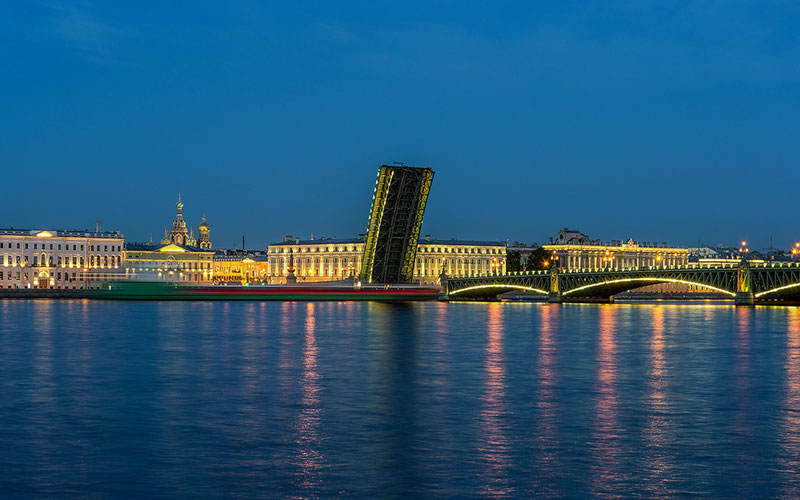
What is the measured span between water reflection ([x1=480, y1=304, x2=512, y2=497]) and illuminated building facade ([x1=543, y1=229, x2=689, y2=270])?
420ft

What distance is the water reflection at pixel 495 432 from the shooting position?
40.0 ft

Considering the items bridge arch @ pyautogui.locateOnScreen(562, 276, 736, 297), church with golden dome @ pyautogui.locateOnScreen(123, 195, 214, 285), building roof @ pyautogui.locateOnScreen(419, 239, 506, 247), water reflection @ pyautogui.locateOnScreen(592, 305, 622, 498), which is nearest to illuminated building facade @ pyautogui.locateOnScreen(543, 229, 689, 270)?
building roof @ pyautogui.locateOnScreen(419, 239, 506, 247)

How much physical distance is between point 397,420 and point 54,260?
380 feet

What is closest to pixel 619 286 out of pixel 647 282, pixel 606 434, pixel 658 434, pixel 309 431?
pixel 647 282

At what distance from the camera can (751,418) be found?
57.6ft

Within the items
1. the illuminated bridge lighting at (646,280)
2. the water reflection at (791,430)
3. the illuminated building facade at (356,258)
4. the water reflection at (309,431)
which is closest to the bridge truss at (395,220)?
the illuminated bridge lighting at (646,280)

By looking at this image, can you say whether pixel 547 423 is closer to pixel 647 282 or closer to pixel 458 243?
pixel 647 282

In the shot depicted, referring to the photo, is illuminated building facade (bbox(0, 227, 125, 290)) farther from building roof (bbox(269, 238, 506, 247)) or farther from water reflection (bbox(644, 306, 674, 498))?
water reflection (bbox(644, 306, 674, 498))

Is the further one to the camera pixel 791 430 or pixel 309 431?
pixel 791 430

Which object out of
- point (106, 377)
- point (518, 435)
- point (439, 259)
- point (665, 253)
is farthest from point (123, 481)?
point (665, 253)

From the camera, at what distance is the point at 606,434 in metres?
15.6

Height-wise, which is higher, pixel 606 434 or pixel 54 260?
pixel 54 260

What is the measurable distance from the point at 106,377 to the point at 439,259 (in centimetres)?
11936

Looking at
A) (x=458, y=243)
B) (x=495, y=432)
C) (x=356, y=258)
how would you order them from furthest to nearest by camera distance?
(x=458, y=243)
(x=356, y=258)
(x=495, y=432)
